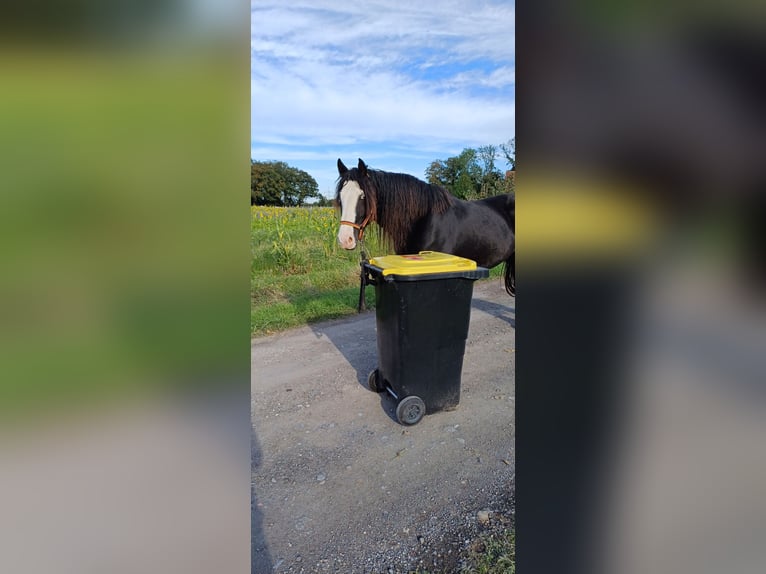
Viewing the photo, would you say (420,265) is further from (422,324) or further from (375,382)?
(375,382)

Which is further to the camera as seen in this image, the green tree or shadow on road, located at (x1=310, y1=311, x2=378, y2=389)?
the green tree

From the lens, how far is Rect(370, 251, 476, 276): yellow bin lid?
2.98m

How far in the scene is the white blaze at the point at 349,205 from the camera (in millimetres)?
4145

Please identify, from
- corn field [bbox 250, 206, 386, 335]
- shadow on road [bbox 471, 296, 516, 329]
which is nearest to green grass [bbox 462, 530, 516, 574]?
corn field [bbox 250, 206, 386, 335]

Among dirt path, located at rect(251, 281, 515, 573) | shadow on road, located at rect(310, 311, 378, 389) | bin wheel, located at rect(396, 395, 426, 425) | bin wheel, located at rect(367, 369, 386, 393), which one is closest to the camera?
dirt path, located at rect(251, 281, 515, 573)

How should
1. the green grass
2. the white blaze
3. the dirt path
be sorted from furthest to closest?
the white blaze, the dirt path, the green grass

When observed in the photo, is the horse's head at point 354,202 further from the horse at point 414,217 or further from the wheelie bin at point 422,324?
the wheelie bin at point 422,324

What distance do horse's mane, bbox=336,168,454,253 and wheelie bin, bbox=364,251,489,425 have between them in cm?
114

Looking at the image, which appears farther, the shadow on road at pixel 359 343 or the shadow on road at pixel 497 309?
the shadow on road at pixel 497 309

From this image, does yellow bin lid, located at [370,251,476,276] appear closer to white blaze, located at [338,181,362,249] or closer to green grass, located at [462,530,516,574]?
white blaze, located at [338,181,362,249]
